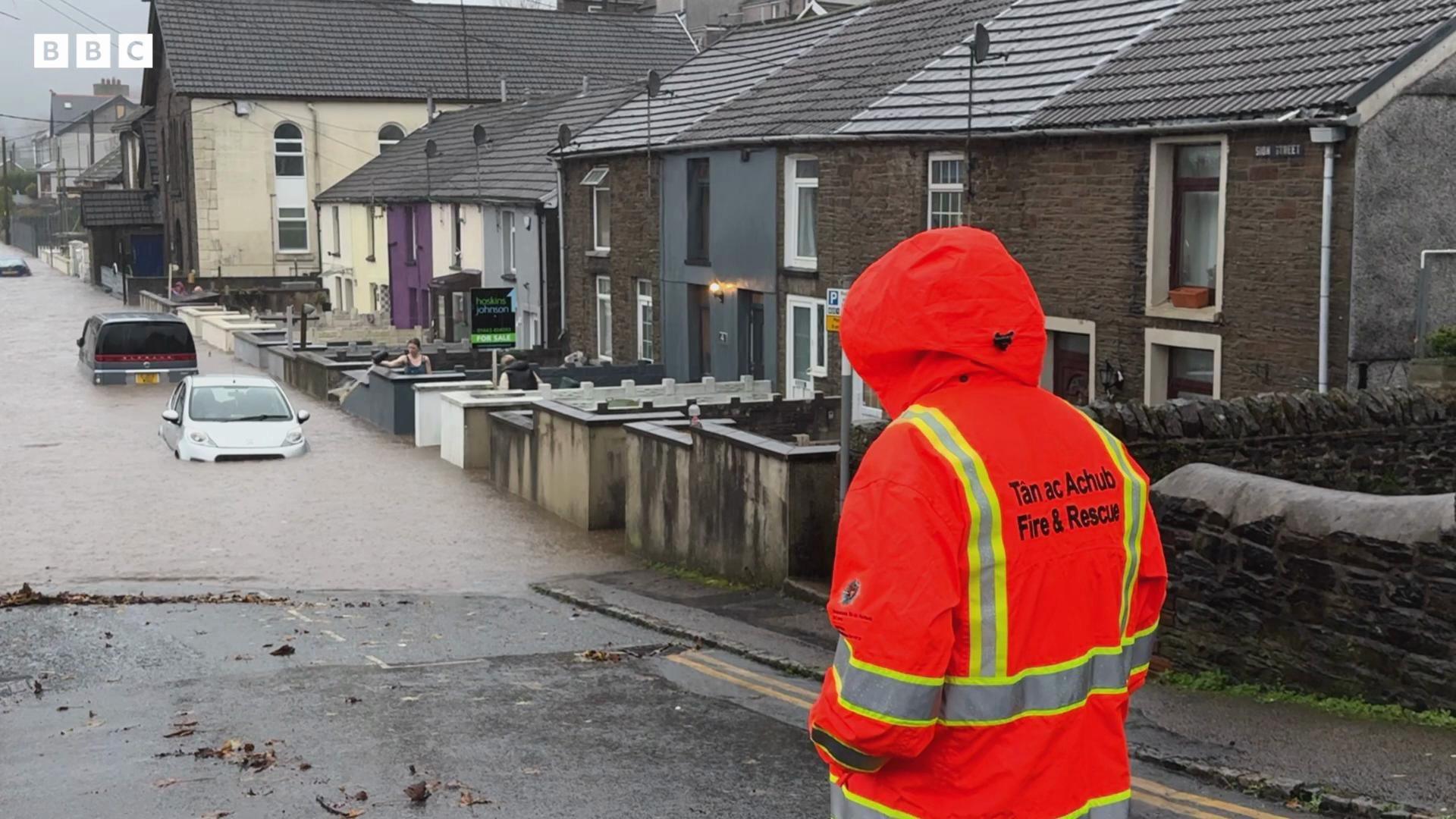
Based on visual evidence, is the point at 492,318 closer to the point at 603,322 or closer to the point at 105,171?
the point at 603,322

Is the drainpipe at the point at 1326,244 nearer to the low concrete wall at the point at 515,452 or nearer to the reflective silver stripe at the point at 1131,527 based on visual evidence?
→ the low concrete wall at the point at 515,452

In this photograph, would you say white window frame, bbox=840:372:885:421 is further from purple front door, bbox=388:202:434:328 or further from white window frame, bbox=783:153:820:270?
purple front door, bbox=388:202:434:328

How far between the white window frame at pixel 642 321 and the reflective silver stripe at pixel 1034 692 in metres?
27.5

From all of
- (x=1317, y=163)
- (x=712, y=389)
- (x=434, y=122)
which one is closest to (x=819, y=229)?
(x=712, y=389)

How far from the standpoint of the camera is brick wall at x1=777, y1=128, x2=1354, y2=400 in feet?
51.2

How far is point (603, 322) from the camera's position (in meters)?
33.6

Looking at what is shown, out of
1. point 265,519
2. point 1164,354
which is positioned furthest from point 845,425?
point 265,519

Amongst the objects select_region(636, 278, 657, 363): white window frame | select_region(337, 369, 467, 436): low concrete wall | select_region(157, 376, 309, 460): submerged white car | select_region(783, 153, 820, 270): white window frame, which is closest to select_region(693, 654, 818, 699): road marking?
select_region(783, 153, 820, 270): white window frame

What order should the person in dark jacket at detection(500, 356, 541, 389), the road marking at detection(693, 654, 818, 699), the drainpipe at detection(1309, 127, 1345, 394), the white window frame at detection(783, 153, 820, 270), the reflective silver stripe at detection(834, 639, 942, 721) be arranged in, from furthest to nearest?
the person in dark jacket at detection(500, 356, 541, 389), the white window frame at detection(783, 153, 820, 270), the drainpipe at detection(1309, 127, 1345, 394), the road marking at detection(693, 654, 818, 699), the reflective silver stripe at detection(834, 639, 942, 721)

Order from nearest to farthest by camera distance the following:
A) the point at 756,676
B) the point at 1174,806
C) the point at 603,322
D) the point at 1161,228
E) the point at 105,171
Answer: the point at 1174,806
the point at 756,676
the point at 1161,228
the point at 603,322
the point at 105,171

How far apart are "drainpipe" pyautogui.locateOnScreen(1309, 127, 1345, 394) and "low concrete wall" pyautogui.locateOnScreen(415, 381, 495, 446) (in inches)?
612

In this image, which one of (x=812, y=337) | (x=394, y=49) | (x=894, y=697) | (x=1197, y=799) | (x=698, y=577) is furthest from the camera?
(x=394, y=49)

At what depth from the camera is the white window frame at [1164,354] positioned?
16.7m

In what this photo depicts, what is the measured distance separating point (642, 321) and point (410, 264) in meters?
17.7
